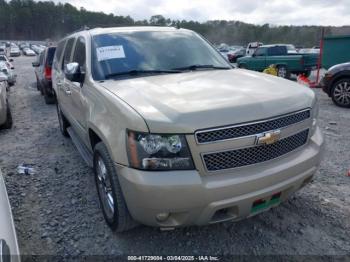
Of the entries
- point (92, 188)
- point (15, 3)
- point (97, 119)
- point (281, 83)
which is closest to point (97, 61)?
point (97, 119)

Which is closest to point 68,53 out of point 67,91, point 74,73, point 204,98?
point 67,91

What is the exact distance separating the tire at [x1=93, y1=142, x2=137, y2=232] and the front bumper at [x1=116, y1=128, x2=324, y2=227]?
0.16 metres

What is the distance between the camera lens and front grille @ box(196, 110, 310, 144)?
84.2 inches

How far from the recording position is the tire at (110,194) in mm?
2474

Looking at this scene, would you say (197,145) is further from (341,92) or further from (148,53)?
(341,92)


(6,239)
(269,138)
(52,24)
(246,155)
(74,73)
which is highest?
(52,24)

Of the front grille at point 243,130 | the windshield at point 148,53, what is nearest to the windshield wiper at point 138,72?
the windshield at point 148,53

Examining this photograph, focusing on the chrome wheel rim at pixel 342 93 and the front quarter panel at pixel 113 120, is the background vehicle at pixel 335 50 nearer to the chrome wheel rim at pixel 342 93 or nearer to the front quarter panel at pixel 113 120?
the chrome wheel rim at pixel 342 93

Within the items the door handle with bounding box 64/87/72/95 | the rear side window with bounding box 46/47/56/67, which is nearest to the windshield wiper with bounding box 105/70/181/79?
the door handle with bounding box 64/87/72/95

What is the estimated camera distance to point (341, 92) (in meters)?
8.00

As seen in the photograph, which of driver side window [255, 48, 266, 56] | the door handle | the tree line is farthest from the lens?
the tree line

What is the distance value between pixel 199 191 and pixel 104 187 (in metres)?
1.19

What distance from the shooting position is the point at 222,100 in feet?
7.77

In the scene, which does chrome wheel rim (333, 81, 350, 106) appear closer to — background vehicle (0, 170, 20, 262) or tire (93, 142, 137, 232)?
tire (93, 142, 137, 232)
